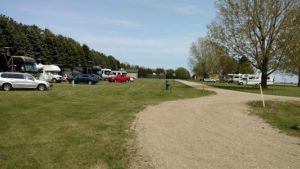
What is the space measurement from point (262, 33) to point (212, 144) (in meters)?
38.1

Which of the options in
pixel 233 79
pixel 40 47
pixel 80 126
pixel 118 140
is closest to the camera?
pixel 118 140

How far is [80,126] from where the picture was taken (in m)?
13.9

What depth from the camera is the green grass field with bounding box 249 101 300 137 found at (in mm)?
16969

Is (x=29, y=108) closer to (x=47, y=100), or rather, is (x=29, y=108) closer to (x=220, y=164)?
(x=47, y=100)

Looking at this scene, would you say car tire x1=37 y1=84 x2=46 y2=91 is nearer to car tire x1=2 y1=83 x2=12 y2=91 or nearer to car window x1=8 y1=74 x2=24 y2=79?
car window x1=8 y1=74 x2=24 y2=79

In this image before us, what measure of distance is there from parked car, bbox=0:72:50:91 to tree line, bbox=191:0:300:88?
24.6 m

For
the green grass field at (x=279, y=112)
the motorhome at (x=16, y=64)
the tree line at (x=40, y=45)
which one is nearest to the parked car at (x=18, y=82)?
the motorhome at (x=16, y=64)

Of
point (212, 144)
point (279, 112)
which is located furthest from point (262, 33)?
point (212, 144)

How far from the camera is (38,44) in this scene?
7381 cm

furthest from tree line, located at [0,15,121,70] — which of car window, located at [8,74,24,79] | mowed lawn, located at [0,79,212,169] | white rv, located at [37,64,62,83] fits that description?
mowed lawn, located at [0,79,212,169]

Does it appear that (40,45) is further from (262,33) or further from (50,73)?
(262,33)

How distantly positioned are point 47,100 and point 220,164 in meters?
17.9

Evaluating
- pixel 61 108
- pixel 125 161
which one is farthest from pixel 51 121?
pixel 125 161

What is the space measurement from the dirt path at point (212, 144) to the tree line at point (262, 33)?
3103 centimetres
